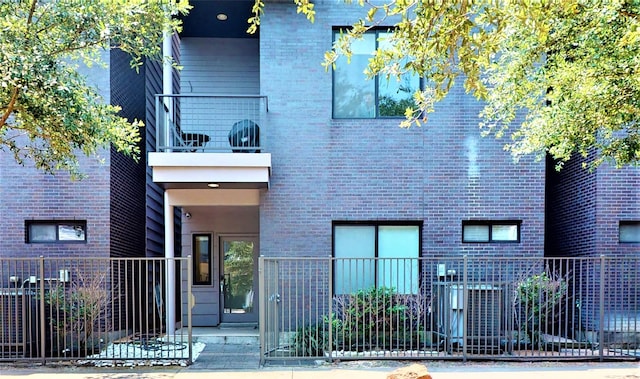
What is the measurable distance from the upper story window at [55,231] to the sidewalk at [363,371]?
8.06 feet

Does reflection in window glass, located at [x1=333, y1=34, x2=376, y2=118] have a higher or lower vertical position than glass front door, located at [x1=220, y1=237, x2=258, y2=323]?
higher

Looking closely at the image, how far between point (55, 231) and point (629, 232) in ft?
37.2

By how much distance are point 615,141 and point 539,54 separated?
1734mm

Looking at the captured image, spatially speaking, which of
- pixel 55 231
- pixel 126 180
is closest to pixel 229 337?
pixel 55 231

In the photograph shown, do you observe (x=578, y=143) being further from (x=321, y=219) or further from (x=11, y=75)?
(x=11, y=75)

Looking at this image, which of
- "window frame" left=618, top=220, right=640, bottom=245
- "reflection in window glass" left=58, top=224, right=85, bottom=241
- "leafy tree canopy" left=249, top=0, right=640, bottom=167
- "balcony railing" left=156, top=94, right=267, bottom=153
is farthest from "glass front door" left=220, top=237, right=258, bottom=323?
"window frame" left=618, top=220, right=640, bottom=245

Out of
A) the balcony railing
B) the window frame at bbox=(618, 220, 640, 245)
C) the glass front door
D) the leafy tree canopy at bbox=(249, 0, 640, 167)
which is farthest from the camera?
the glass front door

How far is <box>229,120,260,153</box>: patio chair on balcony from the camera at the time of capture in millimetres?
8992

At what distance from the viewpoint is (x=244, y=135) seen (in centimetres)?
921

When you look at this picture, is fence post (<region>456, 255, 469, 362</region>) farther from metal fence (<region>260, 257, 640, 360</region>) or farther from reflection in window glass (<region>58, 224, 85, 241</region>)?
reflection in window glass (<region>58, 224, 85, 241</region>)

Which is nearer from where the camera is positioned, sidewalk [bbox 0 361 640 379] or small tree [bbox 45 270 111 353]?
sidewalk [bbox 0 361 640 379]

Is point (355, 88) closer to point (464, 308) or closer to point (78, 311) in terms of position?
point (464, 308)

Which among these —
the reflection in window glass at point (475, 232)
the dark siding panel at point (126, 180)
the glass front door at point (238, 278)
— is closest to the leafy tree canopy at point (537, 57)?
the reflection in window glass at point (475, 232)

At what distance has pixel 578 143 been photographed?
6.54 meters
